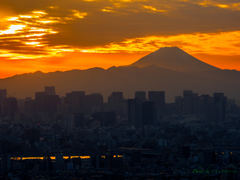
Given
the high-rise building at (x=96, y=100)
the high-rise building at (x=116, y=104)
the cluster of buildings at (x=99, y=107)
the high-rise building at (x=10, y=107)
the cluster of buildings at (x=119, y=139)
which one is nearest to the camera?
the cluster of buildings at (x=119, y=139)

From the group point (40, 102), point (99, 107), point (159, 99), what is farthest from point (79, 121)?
point (159, 99)

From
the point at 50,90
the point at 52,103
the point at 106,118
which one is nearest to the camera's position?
the point at 106,118

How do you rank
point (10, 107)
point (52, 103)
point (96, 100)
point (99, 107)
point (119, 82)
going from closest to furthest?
point (10, 107) < point (99, 107) < point (52, 103) < point (96, 100) < point (119, 82)

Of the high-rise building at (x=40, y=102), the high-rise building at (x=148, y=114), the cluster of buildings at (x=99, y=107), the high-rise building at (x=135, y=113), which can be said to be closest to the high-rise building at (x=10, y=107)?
the cluster of buildings at (x=99, y=107)

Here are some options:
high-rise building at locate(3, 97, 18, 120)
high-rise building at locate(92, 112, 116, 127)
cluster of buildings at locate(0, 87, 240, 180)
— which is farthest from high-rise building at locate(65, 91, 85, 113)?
high-rise building at locate(92, 112, 116, 127)

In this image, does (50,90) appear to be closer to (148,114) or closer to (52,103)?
(52,103)

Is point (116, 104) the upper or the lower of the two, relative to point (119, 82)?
lower

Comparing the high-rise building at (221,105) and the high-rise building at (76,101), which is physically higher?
the high-rise building at (76,101)

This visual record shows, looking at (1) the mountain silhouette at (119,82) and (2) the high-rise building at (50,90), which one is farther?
(1) the mountain silhouette at (119,82)

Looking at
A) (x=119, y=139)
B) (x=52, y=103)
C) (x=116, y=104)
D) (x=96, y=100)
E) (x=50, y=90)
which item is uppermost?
(x=50, y=90)

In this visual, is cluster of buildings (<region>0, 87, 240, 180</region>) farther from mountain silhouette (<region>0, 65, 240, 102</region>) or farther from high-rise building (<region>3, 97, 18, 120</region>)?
mountain silhouette (<region>0, 65, 240, 102</region>)

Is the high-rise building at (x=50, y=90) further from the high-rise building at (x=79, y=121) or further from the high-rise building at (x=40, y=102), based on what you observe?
the high-rise building at (x=79, y=121)

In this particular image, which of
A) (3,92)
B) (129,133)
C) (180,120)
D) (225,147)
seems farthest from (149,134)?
(3,92)
